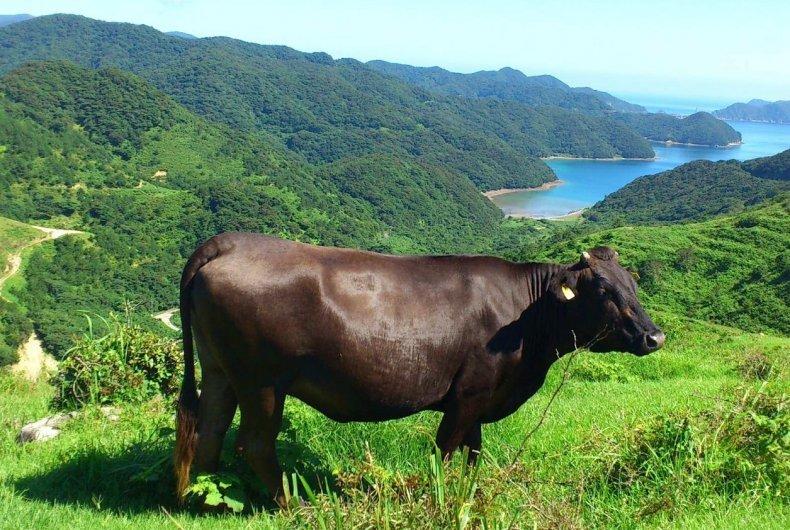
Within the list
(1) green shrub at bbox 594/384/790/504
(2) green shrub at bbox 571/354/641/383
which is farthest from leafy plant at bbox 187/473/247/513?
(2) green shrub at bbox 571/354/641/383

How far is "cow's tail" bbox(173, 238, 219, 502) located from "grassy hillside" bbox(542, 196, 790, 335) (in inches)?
1114

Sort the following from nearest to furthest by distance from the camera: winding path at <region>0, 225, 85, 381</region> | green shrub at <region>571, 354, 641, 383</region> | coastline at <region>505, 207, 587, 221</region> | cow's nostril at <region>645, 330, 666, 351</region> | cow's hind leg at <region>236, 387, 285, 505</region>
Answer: cow's hind leg at <region>236, 387, 285, 505</region> → cow's nostril at <region>645, 330, 666, 351</region> → green shrub at <region>571, 354, 641, 383</region> → winding path at <region>0, 225, 85, 381</region> → coastline at <region>505, 207, 587, 221</region>

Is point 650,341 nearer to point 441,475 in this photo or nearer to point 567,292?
point 567,292

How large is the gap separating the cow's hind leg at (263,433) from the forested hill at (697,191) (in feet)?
299

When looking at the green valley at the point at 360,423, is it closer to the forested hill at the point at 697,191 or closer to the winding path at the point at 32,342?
the winding path at the point at 32,342

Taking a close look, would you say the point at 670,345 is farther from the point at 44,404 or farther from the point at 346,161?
the point at 346,161

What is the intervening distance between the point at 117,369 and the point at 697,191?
4544 inches

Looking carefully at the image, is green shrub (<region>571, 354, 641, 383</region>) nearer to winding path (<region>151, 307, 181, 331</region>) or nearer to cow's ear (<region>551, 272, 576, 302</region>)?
cow's ear (<region>551, 272, 576, 302</region>)

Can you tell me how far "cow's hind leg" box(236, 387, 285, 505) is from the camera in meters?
4.14

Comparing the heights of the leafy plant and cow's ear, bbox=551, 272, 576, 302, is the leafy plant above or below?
below

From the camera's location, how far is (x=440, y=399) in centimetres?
437

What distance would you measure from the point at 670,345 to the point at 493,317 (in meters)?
9.95

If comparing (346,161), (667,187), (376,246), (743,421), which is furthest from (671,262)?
(346,161)

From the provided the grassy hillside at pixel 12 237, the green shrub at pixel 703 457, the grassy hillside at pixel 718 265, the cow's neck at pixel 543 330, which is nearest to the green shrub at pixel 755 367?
the green shrub at pixel 703 457
